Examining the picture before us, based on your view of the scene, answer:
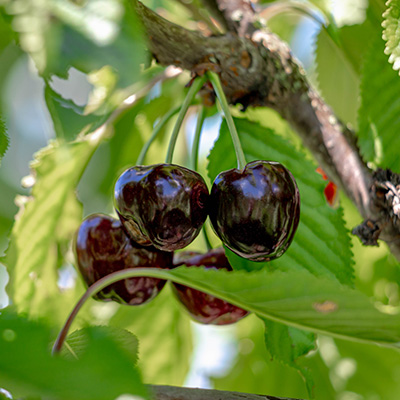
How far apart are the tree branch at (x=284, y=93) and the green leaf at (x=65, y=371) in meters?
0.53

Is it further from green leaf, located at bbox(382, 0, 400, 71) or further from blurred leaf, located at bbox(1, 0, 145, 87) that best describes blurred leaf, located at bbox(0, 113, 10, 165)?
green leaf, located at bbox(382, 0, 400, 71)

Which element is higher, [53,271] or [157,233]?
[157,233]

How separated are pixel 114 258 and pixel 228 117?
11.9 inches

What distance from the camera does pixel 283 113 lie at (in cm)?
106

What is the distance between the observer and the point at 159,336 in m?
1.46

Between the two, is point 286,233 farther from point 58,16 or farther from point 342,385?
point 342,385

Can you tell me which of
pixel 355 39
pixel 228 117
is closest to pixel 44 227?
pixel 228 117

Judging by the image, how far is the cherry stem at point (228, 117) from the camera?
799mm

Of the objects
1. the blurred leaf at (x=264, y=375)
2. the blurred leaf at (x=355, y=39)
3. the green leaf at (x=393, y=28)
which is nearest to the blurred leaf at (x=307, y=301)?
the green leaf at (x=393, y=28)

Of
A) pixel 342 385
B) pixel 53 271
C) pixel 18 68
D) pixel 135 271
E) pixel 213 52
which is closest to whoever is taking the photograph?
pixel 18 68

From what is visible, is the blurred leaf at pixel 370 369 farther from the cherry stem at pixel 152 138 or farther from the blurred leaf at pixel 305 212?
the cherry stem at pixel 152 138

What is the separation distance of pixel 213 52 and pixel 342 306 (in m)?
0.49

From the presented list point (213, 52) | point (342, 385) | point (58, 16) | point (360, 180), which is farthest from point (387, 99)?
point (342, 385)

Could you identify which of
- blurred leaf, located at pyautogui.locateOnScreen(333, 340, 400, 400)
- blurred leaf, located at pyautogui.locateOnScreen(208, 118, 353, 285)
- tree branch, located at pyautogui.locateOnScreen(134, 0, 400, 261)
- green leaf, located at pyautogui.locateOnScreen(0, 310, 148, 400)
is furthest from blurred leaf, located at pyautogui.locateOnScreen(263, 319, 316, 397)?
blurred leaf, located at pyautogui.locateOnScreen(333, 340, 400, 400)
